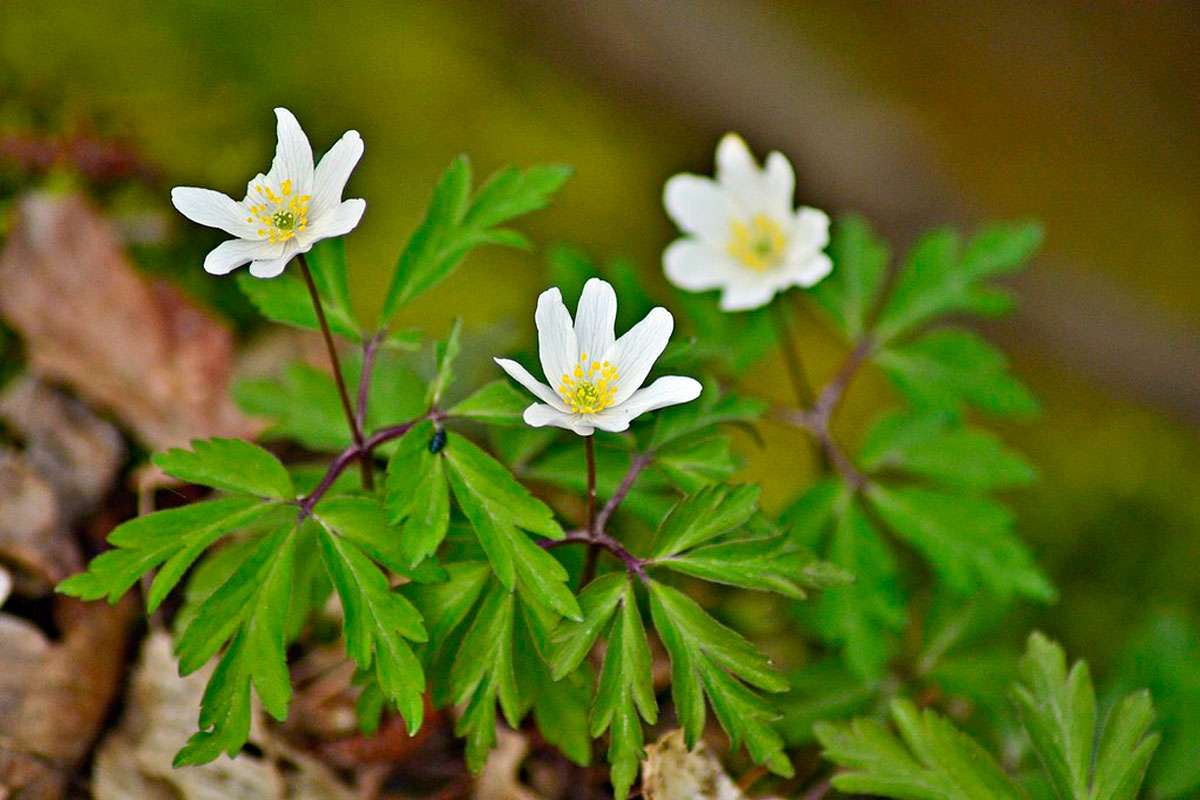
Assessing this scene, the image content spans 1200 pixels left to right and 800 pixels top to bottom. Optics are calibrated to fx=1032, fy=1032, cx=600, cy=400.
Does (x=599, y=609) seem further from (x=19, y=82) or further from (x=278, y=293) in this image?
(x=19, y=82)

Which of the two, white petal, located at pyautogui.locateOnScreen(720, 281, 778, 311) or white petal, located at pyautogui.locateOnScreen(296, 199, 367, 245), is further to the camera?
white petal, located at pyautogui.locateOnScreen(720, 281, 778, 311)

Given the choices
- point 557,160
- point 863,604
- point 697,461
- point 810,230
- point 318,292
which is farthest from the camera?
point 557,160

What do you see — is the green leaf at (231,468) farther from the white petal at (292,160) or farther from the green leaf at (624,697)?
the green leaf at (624,697)

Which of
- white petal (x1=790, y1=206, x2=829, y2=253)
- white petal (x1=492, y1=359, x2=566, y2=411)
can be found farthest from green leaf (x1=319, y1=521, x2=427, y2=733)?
white petal (x1=790, y1=206, x2=829, y2=253)

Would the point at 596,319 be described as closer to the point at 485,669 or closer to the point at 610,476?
the point at 610,476


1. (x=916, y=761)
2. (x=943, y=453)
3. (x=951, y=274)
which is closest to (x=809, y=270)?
(x=951, y=274)

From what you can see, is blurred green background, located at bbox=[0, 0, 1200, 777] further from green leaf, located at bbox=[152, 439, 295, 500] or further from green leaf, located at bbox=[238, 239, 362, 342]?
green leaf, located at bbox=[152, 439, 295, 500]

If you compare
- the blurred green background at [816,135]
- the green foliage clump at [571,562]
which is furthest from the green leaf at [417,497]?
the blurred green background at [816,135]
